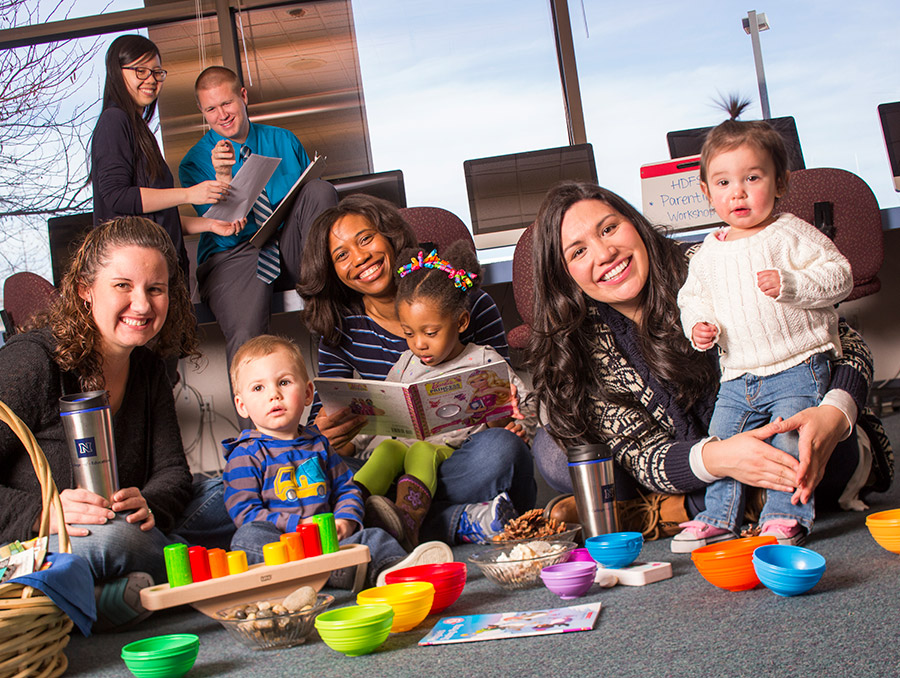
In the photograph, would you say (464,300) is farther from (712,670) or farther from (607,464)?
(712,670)

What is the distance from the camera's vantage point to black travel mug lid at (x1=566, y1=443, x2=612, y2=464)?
1.45 metres

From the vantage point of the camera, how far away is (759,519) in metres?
1.42

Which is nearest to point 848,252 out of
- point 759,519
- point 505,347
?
point 505,347

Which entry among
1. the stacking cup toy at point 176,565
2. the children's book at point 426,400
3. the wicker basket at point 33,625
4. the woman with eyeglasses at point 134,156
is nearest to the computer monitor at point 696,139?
the woman with eyeglasses at point 134,156

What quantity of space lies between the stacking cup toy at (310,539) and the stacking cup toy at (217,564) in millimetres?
123

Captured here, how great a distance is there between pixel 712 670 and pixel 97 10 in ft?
13.5

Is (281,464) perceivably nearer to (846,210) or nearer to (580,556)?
(580,556)

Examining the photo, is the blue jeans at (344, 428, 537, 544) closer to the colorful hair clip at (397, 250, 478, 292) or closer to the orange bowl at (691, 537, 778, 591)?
the colorful hair clip at (397, 250, 478, 292)

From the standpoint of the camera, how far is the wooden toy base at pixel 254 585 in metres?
1.19

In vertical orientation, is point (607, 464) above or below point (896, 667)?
above

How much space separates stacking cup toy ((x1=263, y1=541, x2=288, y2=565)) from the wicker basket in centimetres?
29

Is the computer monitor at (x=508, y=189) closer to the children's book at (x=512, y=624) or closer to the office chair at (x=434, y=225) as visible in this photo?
the office chair at (x=434, y=225)

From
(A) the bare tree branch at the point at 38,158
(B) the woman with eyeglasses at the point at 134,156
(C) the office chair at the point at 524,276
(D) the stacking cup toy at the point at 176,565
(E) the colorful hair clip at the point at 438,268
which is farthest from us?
(A) the bare tree branch at the point at 38,158

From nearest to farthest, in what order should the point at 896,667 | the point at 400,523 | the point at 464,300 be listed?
the point at 896,667 < the point at 400,523 < the point at 464,300
